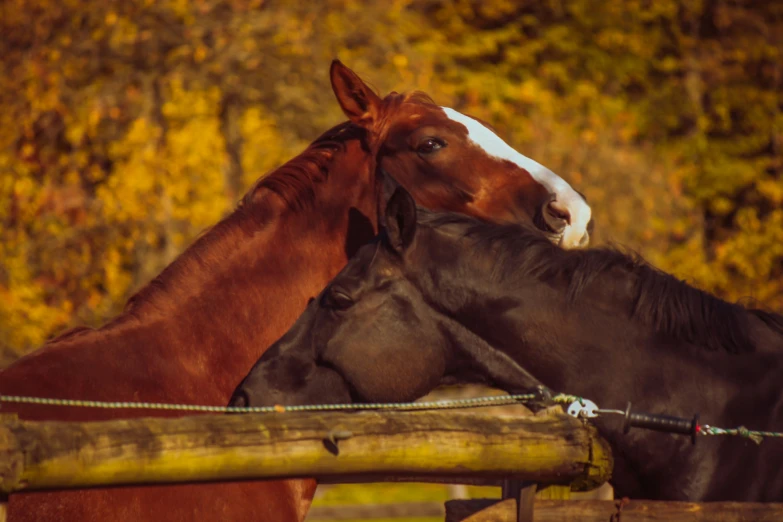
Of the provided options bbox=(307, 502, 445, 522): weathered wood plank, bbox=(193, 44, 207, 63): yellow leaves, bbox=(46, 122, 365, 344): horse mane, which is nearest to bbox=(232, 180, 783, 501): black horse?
bbox=(46, 122, 365, 344): horse mane

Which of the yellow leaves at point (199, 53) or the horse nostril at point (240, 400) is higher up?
the yellow leaves at point (199, 53)

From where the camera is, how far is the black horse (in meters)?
3.24

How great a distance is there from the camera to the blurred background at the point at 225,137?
9.86 meters

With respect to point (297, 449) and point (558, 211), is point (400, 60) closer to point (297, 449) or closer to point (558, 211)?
point (558, 211)

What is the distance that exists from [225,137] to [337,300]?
803cm

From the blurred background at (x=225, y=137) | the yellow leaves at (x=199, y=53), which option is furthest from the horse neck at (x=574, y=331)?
the yellow leaves at (x=199, y=53)

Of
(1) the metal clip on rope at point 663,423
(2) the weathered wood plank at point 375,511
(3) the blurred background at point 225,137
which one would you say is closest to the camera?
(1) the metal clip on rope at point 663,423

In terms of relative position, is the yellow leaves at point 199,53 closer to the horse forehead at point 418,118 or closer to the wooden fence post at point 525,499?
the horse forehead at point 418,118

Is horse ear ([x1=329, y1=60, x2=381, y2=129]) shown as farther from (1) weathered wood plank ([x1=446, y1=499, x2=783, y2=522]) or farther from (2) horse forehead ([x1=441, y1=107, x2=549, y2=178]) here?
(1) weathered wood plank ([x1=446, y1=499, x2=783, y2=522])

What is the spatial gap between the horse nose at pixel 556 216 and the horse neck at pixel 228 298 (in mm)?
673

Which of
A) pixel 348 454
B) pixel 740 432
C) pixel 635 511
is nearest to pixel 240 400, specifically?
pixel 348 454

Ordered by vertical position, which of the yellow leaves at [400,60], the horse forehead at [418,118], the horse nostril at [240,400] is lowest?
the horse nostril at [240,400]

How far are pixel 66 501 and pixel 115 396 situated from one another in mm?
401

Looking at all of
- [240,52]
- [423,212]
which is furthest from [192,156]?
[423,212]
